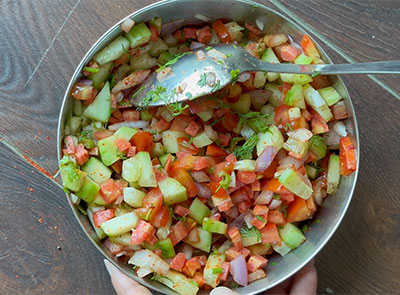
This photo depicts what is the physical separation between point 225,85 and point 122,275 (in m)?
0.70

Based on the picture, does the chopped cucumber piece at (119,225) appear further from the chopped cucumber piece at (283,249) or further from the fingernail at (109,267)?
the chopped cucumber piece at (283,249)

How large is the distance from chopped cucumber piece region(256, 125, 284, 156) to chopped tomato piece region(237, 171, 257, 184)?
69 mm

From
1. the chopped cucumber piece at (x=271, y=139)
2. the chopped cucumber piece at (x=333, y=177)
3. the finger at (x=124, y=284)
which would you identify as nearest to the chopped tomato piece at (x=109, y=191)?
the finger at (x=124, y=284)

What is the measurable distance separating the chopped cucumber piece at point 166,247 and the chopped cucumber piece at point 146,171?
18 centimetres

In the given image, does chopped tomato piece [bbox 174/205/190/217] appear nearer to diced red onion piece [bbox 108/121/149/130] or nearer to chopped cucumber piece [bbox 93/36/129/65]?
diced red onion piece [bbox 108/121/149/130]

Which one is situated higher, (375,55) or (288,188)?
(375,55)

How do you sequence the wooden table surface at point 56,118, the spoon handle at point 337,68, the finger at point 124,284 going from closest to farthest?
the spoon handle at point 337,68 < the finger at point 124,284 < the wooden table surface at point 56,118

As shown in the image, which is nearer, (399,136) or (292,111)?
(292,111)

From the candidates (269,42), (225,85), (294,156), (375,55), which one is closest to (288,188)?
(294,156)

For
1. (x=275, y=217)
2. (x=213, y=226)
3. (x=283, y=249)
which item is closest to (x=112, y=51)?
(x=213, y=226)

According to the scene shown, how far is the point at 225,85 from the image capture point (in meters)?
1.37

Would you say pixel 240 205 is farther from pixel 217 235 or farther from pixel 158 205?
pixel 158 205

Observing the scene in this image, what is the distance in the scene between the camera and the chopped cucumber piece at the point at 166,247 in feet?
4.71

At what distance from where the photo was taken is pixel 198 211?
1.49m
